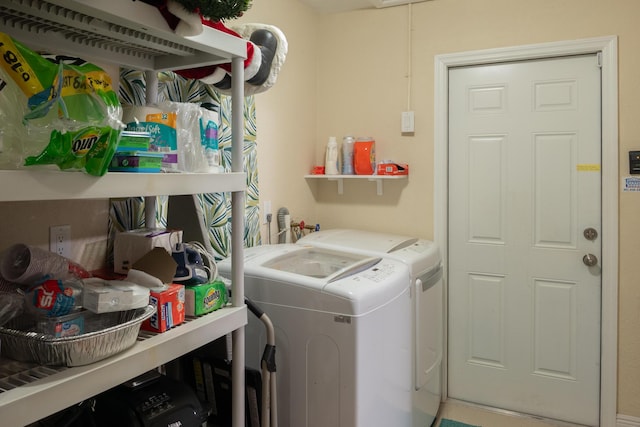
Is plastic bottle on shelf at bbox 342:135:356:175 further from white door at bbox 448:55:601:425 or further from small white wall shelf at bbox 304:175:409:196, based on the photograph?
white door at bbox 448:55:601:425

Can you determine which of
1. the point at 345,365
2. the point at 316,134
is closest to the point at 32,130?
the point at 345,365

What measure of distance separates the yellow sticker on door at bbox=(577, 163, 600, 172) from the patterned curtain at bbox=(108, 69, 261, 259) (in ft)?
5.75

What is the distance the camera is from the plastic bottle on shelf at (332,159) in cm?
303

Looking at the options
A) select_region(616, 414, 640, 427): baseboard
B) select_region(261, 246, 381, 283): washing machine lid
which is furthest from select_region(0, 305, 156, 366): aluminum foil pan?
select_region(616, 414, 640, 427): baseboard

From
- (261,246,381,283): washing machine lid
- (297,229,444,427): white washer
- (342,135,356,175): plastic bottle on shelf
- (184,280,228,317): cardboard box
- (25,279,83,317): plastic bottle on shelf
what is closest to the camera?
(25,279,83,317): plastic bottle on shelf

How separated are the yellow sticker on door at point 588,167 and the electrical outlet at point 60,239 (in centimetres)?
248

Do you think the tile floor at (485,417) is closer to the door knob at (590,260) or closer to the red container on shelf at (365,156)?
the door knob at (590,260)

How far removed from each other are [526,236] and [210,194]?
1.81 meters

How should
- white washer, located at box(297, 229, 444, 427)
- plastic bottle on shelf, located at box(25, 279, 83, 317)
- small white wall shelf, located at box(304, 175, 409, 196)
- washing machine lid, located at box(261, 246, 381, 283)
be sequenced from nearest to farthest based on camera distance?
plastic bottle on shelf, located at box(25, 279, 83, 317), washing machine lid, located at box(261, 246, 381, 283), white washer, located at box(297, 229, 444, 427), small white wall shelf, located at box(304, 175, 409, 196)

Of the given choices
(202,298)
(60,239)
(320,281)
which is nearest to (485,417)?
(320,281)

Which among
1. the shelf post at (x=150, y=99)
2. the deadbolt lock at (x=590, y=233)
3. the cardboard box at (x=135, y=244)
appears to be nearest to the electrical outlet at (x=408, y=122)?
the deadbolt lock at (x=590, y=233)

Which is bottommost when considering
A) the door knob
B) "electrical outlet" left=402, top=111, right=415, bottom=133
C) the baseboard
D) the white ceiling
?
the baseboard

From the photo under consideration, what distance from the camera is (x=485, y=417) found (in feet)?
9.16

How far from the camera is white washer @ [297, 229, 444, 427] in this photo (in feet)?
7.37
